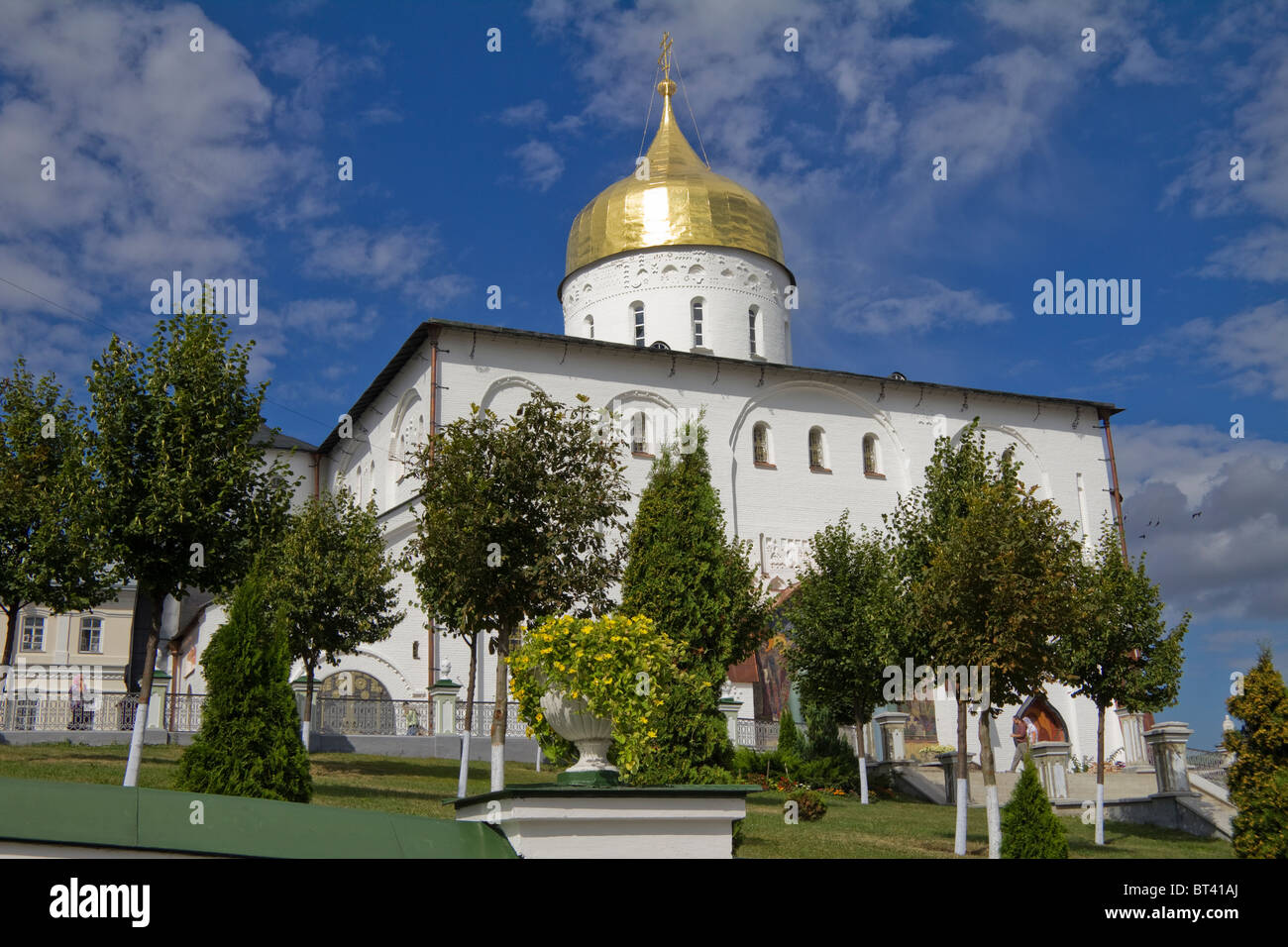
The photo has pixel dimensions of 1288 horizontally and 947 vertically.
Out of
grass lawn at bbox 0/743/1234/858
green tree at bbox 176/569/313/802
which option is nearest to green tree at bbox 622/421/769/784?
grass lawn at bbox 0/743/1234/858

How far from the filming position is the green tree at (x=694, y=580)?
67.2 feet

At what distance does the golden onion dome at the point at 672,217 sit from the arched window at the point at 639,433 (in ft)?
23.2

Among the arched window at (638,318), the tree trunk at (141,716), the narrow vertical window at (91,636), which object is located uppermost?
the arched window at (638,318)

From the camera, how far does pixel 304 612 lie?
20516 millimetres

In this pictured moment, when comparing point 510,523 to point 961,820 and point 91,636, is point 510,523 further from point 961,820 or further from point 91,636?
point 91,636


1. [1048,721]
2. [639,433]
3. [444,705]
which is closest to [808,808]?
[444,705]

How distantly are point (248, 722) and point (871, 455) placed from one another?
1041 inches

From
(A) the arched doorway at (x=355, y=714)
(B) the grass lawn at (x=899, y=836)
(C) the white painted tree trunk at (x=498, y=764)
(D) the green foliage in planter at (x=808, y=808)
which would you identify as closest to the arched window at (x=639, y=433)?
(A) the arched doorway at (x=355, y=714)

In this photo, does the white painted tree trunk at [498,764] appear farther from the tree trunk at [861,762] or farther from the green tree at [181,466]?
the tree trunk at [861,762]

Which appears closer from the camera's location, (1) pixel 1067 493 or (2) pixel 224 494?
(2) pixel 224 494

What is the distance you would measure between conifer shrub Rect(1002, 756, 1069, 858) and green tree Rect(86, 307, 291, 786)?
31.2 feet

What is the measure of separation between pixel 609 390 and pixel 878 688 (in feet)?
40.5

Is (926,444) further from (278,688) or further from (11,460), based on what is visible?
(278,688)
